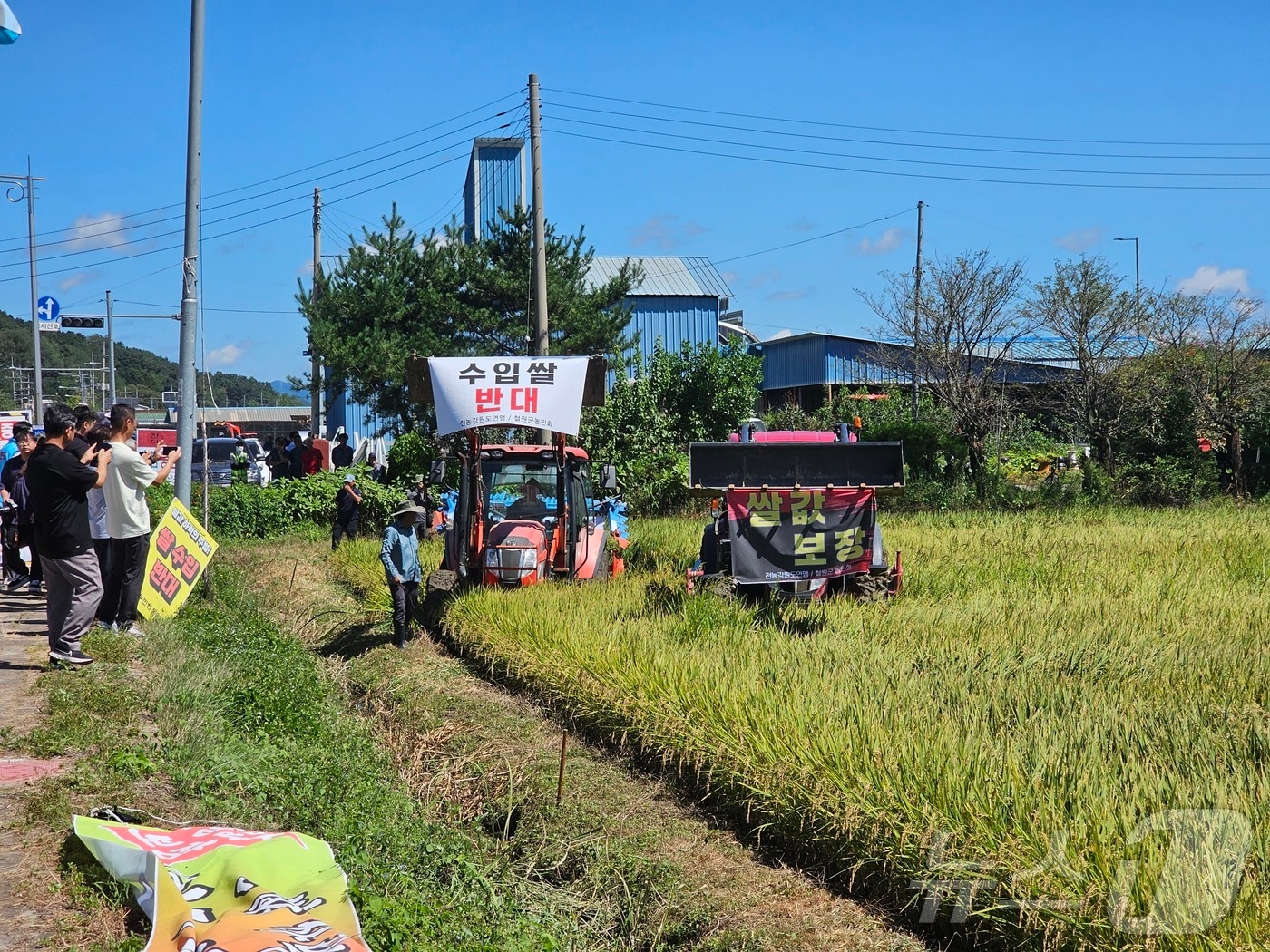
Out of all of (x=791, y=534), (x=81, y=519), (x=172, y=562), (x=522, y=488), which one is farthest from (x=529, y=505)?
(x=81, y=519)

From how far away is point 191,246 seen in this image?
1410 cm

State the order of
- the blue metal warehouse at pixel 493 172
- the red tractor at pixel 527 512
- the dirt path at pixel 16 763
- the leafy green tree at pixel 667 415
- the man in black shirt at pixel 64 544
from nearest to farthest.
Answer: the dirt path at pixel 16 763, the man in black shirt at pixel 64 544, the red tractor at pixel 527 512, the leafy green tree at pixel 667 415, the blue metal warehouse at pixel 493 172

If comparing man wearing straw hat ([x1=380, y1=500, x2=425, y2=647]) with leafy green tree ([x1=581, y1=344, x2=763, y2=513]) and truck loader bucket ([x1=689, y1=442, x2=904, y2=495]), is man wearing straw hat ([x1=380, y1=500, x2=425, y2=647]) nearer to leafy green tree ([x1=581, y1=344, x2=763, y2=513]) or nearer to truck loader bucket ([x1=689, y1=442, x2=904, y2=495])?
truck loader bucket ([x1=689, y1=442, x2=904, y2=495])

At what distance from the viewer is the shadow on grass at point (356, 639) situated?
515 inches

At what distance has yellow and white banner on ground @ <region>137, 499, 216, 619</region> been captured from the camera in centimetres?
1153

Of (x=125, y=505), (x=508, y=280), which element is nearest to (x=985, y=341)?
(x=508, y=280)

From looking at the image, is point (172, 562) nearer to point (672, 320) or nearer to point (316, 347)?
point (316, 347)

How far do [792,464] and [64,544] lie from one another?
7531mm

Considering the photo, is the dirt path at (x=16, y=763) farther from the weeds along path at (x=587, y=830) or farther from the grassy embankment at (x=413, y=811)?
the weeds along path at (x=587, y=830)

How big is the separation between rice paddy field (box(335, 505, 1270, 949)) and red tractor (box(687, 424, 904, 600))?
1.91ft

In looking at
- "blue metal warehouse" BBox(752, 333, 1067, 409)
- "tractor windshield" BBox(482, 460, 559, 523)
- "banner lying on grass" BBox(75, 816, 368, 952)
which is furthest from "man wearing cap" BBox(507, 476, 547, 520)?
"blue metal warehouse" BBox(752, 333, 1067, 409)

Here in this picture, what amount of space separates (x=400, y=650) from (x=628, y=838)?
20.0ft

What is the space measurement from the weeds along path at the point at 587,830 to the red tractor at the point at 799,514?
10.3ft

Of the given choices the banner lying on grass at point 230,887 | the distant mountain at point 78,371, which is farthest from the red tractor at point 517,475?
the distant mountain at point 78,371
